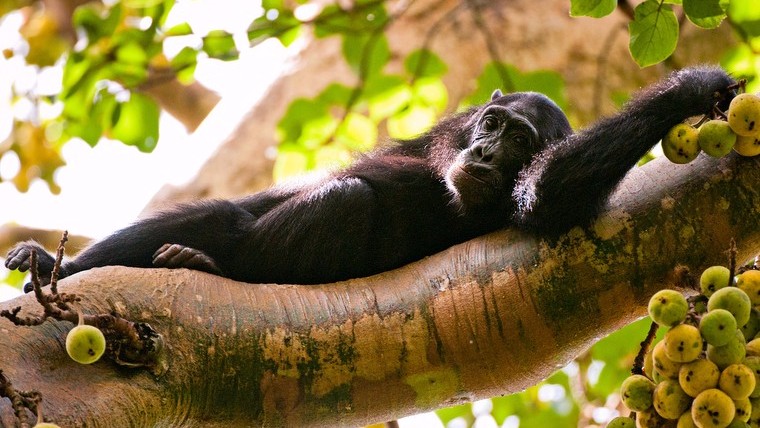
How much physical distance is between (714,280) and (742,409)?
1.04ft

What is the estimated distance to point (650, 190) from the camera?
2570 mm

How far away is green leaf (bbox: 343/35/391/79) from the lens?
5594mm

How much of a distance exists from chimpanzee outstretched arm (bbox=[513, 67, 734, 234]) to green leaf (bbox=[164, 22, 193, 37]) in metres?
2.84

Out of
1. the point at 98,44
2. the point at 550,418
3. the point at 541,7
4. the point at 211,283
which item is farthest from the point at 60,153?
the point at 211,283

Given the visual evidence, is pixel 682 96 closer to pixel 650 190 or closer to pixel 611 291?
pixel 650 190

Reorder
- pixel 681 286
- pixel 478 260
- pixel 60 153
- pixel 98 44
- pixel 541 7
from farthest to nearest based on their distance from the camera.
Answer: pixel 60 153 < pixel 541 7 < pixel 98 44 < pixel 478 260 < pixel 681 286

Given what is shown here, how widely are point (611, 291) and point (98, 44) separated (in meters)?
4.12

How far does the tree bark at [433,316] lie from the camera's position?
2473 mm

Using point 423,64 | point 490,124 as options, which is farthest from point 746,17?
point 423,64

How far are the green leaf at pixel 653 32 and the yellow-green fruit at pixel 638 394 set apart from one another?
1160 mm

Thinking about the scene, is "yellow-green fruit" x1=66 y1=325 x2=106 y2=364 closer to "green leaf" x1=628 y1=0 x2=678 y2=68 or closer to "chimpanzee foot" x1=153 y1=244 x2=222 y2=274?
"chimpanzee foot" x1=153 y1=244 x2=222 y2=274

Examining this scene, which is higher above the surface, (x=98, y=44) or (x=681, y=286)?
(x=98, y=44)

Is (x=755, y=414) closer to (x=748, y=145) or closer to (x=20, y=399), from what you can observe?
(x=748, y=145)

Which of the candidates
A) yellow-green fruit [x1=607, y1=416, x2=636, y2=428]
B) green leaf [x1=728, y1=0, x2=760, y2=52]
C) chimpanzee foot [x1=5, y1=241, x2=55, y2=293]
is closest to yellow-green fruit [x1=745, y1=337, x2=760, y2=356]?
yellow-green fruit [x1=607, y1=416, x2=636, y2=428]
